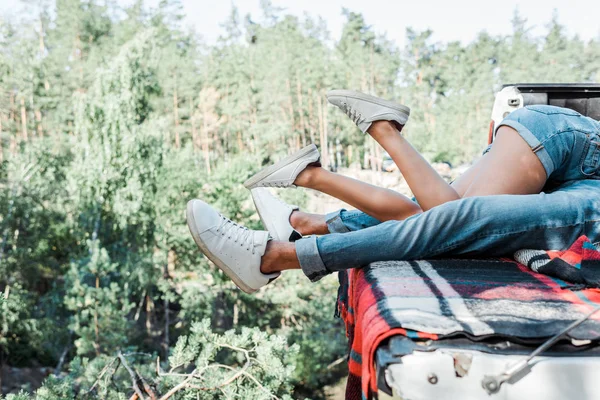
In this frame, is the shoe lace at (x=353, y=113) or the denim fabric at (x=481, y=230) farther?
the shoe lace at (x=353, y=113)

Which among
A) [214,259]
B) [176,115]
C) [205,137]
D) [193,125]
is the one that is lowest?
[205,137]

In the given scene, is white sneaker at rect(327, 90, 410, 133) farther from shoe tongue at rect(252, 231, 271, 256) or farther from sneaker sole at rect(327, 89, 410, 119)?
shoe tongue at rect(252, 231, 271, 256)

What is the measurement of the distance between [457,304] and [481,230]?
469mm

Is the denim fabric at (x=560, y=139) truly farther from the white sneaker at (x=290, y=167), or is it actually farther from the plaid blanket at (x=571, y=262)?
the white sneaker at (x=290, y=167)

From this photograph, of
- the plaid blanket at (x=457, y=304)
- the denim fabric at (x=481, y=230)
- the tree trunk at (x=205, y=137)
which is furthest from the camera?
the tree trunk at (x=205, y=137)

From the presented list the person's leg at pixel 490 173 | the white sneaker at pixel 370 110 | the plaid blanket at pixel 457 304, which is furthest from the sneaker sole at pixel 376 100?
the plaid blanket at pixel 457 304

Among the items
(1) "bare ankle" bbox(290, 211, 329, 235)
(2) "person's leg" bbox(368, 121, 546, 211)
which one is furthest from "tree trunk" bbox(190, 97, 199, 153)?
(2) "person's leg" bbox(368, 121, 546, 211)

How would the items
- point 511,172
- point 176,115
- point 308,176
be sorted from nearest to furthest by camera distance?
point 511,172 < point 308,176 < point 176,115

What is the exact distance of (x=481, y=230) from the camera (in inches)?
60.2

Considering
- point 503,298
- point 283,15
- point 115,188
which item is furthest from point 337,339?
point 283,15

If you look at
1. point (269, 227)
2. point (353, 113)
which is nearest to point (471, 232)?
point (353, 113)

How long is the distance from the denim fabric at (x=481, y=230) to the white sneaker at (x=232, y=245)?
0.40 metres

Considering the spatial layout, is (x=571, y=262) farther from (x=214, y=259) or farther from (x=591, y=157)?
(x=214, y=259)

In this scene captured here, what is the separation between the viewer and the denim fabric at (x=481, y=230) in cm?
153
